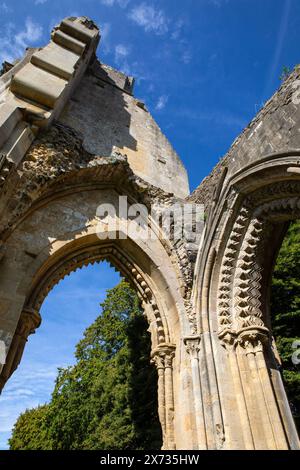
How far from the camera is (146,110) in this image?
9.55 metres

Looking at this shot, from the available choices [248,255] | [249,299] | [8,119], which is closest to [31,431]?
[249,299]

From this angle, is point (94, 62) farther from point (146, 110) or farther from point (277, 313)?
point (277, 313)

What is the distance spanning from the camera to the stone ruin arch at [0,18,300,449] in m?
4.30

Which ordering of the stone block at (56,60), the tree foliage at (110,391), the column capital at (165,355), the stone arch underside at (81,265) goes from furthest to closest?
1. the tree foliage at (110,391)
2. the stone block at (56,60)
3. the column capital at (165,355)
4. the stone arch underside at (81,265)

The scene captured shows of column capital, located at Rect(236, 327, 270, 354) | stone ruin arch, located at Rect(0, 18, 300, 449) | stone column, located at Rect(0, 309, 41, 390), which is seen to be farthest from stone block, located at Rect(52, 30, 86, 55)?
column capital, located at Rect(236, 327, 270, 354)

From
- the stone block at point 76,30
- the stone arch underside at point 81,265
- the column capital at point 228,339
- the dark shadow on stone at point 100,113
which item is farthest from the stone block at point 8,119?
the column capital at point 228,339

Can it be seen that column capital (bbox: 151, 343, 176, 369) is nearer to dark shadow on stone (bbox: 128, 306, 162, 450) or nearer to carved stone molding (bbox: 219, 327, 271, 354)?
carved stone molding (bbox: 219, 327, 271, 354)

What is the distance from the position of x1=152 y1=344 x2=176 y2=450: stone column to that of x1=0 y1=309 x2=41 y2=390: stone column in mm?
1846

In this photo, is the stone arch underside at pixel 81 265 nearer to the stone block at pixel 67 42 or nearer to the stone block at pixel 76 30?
the stone block at pixel 67 42

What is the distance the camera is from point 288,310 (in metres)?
9.56

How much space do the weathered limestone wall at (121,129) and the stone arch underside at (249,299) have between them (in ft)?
7.93

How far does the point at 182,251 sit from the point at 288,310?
5410 mm

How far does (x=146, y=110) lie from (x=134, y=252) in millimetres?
5185

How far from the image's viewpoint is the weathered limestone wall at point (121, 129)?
725 centimetres
